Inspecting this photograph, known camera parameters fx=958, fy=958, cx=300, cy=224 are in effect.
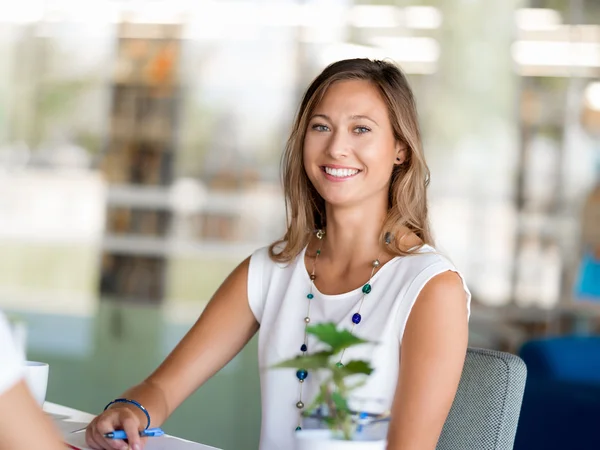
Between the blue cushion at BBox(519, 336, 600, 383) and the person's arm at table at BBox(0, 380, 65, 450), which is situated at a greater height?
the person's arm at table at BBox(0, 380, 65, 450)

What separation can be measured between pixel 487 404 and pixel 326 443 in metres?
0.68

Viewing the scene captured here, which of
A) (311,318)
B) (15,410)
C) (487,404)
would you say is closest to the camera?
(15,410)

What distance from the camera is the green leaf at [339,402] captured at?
871 millimetres

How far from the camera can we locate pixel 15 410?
0.77 metres

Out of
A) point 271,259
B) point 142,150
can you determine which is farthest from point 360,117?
point 142,150

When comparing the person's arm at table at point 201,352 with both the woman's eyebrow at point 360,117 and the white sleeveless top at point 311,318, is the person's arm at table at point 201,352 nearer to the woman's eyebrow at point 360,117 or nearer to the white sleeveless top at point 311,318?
the white sleeveless top at point 311,318

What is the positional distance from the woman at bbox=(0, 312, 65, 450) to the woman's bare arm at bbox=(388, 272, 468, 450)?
0.72m

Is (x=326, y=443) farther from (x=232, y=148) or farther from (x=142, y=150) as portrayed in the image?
(x=142, y=150)

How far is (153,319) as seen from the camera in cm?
598

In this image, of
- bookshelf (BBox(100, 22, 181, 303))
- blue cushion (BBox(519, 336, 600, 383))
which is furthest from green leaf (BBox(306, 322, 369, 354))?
bookshelf (BBox(100, 22, 181, 303))

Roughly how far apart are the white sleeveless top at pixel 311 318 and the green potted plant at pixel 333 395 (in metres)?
0.61

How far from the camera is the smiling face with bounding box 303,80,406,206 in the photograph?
5.67 ft

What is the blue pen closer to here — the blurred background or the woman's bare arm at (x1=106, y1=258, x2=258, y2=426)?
the woman's bare arm at (x1=106, y1=258, x2=258, y2=426)

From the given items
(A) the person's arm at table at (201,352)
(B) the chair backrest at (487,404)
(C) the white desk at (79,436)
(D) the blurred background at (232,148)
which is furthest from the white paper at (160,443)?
(D) the blurred background at (232,148)
